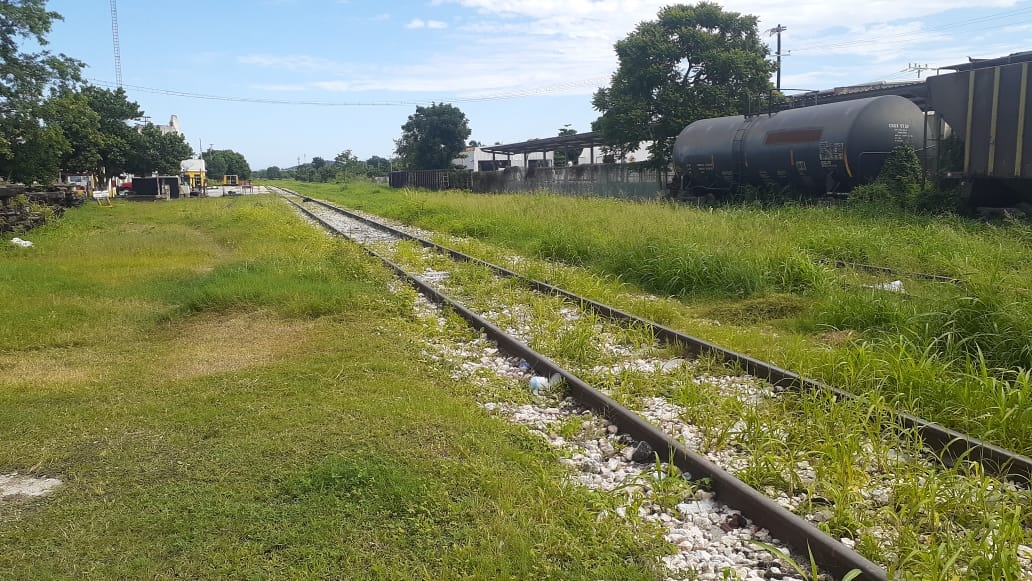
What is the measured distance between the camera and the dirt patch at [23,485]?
152 inches

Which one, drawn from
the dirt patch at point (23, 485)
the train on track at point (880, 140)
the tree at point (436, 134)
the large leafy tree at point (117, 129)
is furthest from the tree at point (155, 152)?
the dirt patch at point (23, 485)

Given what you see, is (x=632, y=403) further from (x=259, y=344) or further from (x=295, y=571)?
(x=259, y=344)

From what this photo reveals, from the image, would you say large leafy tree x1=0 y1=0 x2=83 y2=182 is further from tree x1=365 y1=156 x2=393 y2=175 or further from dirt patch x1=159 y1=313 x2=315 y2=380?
tree x1=365 y1=156 x2=393 y2=175

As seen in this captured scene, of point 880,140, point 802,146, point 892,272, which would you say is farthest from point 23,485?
point 802,146

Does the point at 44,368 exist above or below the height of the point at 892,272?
below

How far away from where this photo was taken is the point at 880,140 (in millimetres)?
16734

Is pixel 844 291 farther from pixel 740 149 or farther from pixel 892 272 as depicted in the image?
pixel 740 149

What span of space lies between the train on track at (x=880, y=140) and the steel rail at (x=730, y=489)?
12.1 meters

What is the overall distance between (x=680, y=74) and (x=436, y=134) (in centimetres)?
3944

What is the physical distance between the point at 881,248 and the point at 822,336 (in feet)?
16.0

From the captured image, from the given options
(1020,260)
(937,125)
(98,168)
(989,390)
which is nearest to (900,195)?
(937,125)

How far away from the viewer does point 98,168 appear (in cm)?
5738

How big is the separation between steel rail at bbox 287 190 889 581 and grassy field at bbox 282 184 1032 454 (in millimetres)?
1712

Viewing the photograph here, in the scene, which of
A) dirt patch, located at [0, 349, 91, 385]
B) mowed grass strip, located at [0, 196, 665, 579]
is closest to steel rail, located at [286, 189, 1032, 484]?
mowed grass strip, located at [0, 196, 665, 579]
